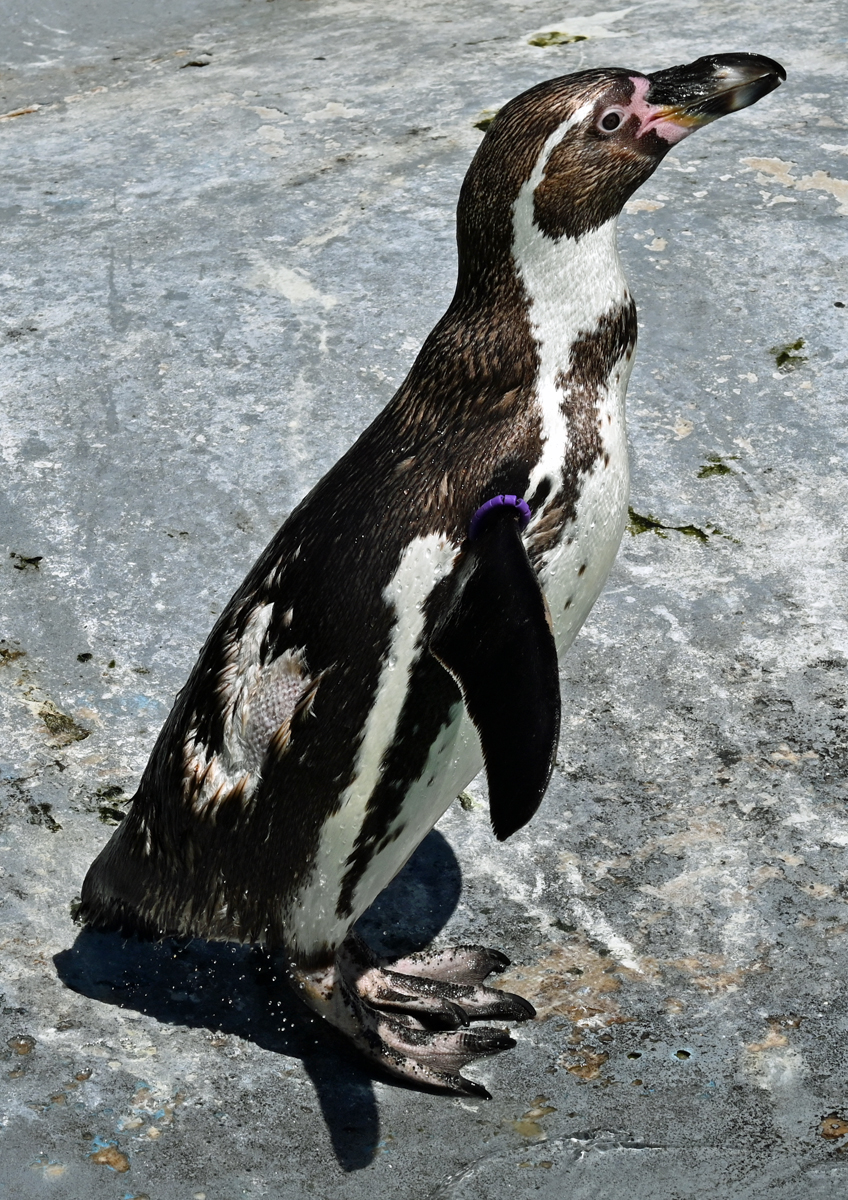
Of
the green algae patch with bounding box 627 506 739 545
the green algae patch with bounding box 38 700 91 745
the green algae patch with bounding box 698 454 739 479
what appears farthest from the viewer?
the green algae patch with bounding box 698 454 739 479

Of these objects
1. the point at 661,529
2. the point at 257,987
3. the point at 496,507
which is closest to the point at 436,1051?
the point at 257,987

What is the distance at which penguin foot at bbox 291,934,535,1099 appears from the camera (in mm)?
2463

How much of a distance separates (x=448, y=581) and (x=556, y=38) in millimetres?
4101

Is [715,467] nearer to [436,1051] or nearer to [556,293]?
[556,293]

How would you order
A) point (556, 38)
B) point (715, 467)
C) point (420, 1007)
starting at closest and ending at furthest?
1. point (420, 1007)
2. point (715, 467)
3. point (556, 38)

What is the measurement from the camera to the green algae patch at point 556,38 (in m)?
5.62

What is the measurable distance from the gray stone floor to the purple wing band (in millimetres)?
936

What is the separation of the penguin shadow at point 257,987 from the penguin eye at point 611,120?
1453 mm

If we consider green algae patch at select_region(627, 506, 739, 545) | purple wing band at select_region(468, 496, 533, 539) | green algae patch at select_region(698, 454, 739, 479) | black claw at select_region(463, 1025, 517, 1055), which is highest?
purple wing band at select_region(468, 496, 533, 539)

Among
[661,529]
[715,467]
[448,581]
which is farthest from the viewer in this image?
[715,467]

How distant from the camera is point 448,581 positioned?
220cm

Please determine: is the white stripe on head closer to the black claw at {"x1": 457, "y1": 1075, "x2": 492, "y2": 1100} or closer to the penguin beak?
the penguin beak

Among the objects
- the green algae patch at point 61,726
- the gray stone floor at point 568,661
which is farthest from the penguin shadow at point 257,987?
the green algae patch at point 61,726

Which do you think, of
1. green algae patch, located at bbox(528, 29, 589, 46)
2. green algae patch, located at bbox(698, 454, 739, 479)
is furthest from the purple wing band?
green algae patch, located at bbox(528, 29, 589, 46)
